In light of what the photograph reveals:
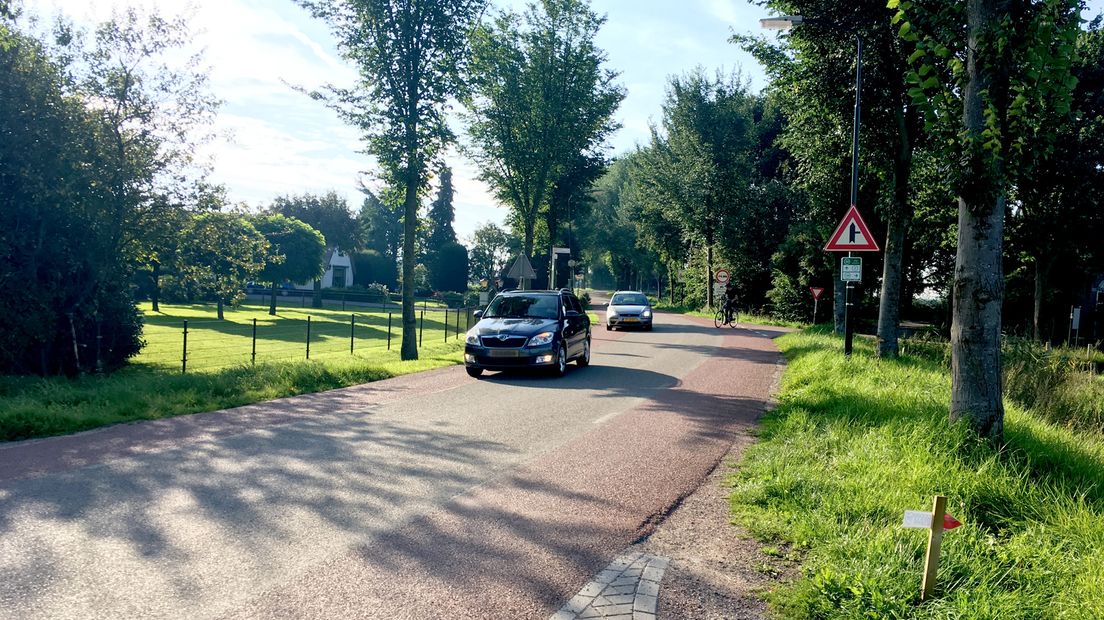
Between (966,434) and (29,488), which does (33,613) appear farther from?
(966,434)

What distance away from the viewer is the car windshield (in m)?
15.1

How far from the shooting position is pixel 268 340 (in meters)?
28.4

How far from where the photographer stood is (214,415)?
980 centimetres

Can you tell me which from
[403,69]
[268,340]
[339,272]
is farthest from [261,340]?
[339,272]

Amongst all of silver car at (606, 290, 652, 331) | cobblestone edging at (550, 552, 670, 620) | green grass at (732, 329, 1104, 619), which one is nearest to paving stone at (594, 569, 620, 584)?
cobblestone edging at (550, 552, 670, 620)

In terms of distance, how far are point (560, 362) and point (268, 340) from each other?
710 inches

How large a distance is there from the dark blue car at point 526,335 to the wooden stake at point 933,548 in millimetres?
10351

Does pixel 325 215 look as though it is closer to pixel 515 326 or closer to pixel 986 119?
pixel 515 326

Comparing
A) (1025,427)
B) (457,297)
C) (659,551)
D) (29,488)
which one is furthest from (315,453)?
(457,297)

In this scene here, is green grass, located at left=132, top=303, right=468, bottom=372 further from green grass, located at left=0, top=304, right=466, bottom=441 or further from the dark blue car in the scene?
the dark blue car

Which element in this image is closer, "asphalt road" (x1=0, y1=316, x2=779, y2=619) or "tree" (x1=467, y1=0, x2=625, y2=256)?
"asphalt road" (x1=0, y1=316, x2=779, y2=619)

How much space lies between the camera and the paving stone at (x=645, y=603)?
3798 millimetres

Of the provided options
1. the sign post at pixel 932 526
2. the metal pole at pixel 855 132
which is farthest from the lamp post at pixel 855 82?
the sign post at pixel 932 526

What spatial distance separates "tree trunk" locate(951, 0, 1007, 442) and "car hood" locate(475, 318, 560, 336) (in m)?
8.47
